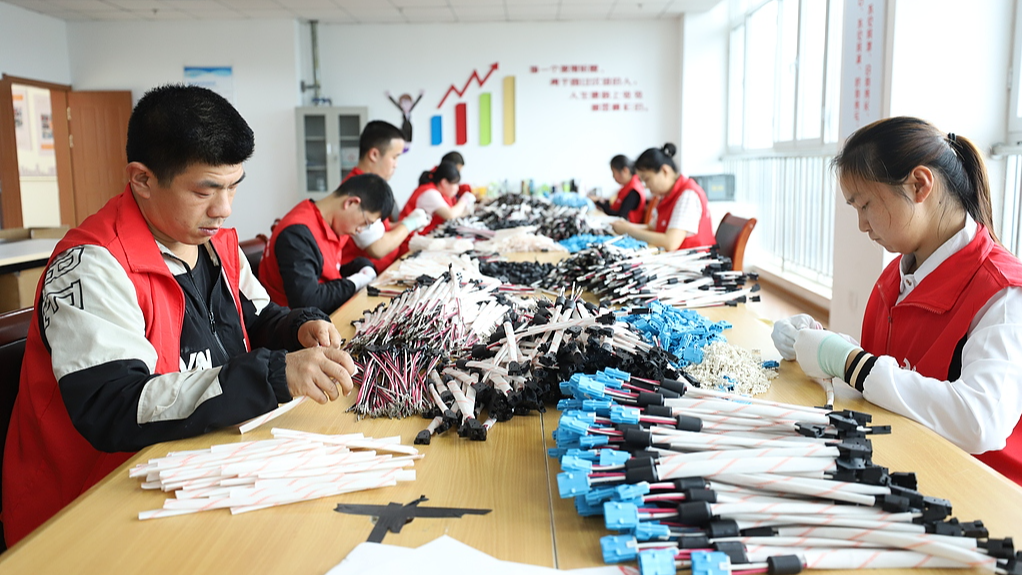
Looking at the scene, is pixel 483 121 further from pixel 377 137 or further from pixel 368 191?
pixel 368 191

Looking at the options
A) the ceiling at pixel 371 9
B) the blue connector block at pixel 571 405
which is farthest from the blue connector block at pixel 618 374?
the ceiling at pixel 371 9

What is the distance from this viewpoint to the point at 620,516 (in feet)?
2.76

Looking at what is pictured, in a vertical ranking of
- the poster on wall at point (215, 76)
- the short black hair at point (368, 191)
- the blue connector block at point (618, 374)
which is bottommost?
the blue connector block at point (618, 374)

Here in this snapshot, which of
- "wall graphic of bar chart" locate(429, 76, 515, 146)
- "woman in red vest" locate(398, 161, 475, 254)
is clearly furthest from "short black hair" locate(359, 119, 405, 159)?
"wall graphic of bar chart" locate(429, 76, 515, 146)

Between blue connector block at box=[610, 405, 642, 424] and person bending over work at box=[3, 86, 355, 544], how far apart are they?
474 millimetres

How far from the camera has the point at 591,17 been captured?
9164mm

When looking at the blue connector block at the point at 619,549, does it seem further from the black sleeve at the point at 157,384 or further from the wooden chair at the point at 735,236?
the wooden chair at the point at 735,236

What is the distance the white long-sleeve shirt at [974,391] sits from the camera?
124 cm

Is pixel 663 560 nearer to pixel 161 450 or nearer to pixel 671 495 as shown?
pixel 671 495

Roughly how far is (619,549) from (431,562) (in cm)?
22

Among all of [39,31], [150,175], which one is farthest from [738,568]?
[39,31]

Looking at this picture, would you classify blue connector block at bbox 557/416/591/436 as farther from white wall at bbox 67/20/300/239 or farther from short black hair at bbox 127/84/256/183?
white wall at bbox 67/20/300/239

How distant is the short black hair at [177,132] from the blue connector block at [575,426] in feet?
2.84

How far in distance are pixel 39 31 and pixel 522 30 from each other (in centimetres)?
595
